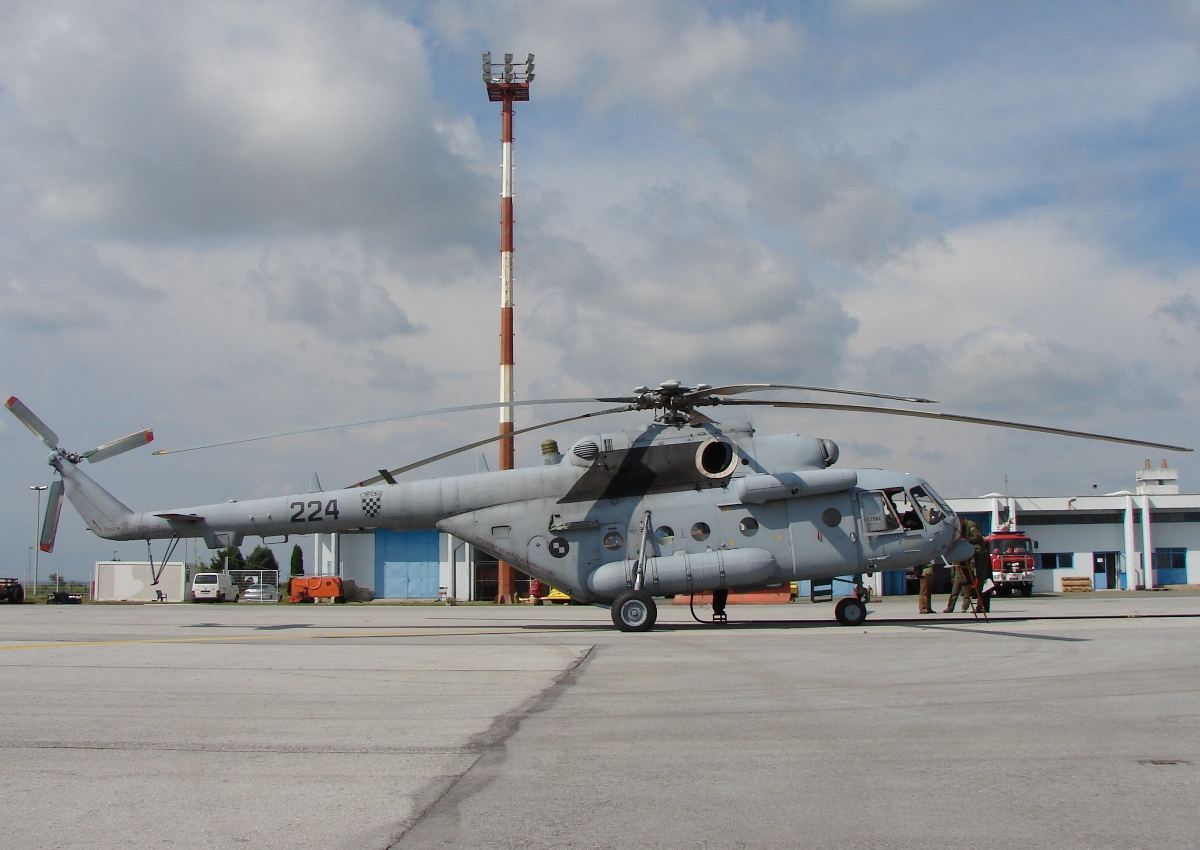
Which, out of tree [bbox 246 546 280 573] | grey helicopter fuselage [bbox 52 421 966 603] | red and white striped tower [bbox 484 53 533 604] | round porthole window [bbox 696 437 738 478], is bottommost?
tree [bbox 246 546 280 573]

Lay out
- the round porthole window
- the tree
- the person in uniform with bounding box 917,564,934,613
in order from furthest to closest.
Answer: the tree → the person in uniform with bounding box 917,564,934,613 → the round porthole window

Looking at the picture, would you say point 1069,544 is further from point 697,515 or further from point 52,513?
point 52,513

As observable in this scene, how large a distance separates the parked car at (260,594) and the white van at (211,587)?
1257 mm

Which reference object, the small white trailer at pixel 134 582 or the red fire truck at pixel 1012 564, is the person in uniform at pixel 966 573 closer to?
the red fire truck at pixel 1012 564

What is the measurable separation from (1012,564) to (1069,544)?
15.6 meters

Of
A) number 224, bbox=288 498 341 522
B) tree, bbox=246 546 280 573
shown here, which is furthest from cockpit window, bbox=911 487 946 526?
tree, bbox=246 546 280 573

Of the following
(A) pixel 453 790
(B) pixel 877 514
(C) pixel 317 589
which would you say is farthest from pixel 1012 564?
(A) pixel 453 790

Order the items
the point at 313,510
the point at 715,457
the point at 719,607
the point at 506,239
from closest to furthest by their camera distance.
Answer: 1. the point at 715,457
2. the point at 313,510
3. the point at 719,607
4. the point at 506,239

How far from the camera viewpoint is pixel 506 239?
38.9 meters

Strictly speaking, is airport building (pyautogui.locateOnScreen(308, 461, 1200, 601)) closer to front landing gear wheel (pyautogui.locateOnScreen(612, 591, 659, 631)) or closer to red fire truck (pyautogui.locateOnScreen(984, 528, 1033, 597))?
red fire truck (pyautogui.locateOnScreen(984, 528, 1033, 597))

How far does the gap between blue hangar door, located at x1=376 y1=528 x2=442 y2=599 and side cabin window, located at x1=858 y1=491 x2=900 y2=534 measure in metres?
35.2

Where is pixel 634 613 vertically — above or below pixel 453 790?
below

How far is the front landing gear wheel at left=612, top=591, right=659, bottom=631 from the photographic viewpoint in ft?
56.4

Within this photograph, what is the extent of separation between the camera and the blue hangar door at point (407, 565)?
50.5 m
